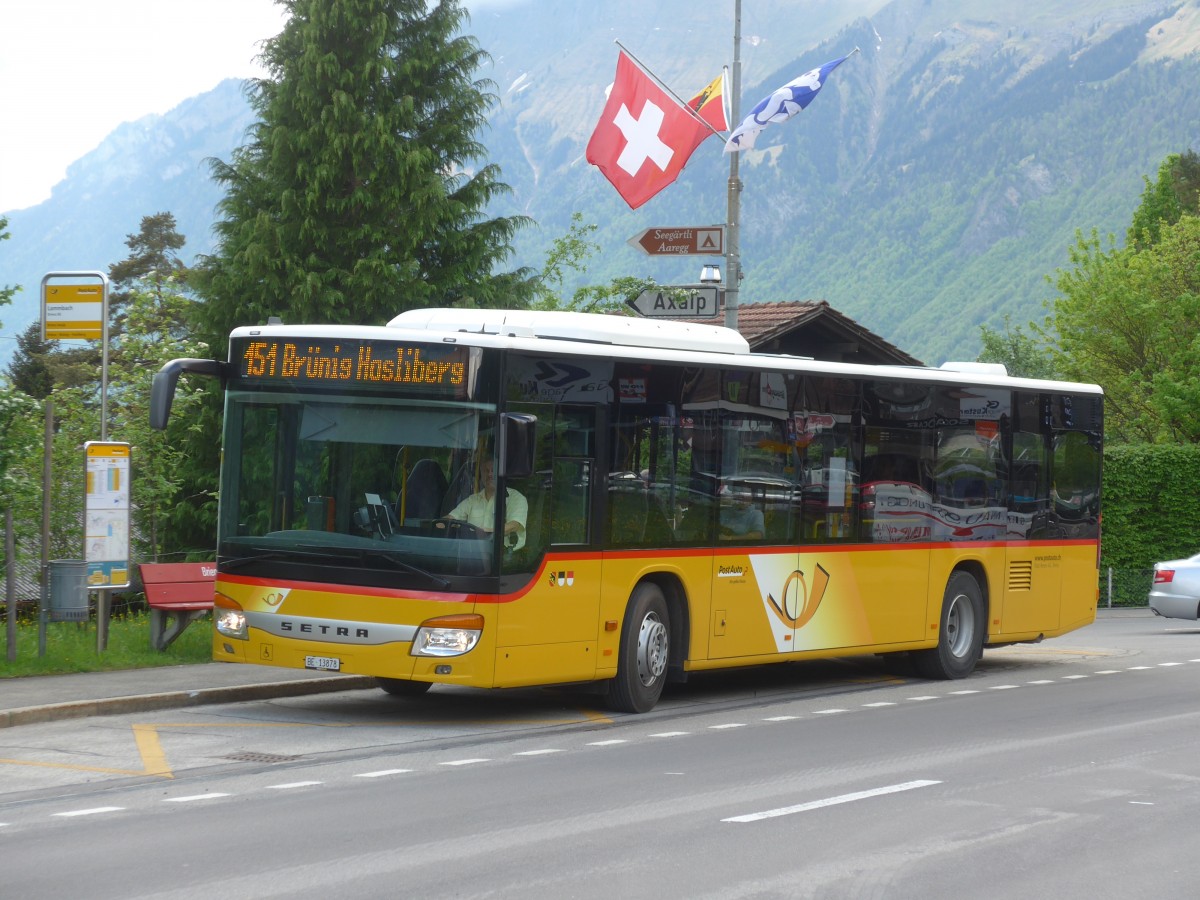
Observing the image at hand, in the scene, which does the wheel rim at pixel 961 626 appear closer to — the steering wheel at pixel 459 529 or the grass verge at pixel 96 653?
the steering wheel at pixel 459 529

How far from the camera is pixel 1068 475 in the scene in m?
18.8

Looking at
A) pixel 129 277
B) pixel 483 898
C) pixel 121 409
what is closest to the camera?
pixel 483 898

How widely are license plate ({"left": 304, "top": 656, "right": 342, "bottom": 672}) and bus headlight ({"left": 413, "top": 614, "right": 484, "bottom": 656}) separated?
61 centimetres

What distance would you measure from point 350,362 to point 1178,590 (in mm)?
18192

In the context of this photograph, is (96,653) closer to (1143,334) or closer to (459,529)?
(459,529)

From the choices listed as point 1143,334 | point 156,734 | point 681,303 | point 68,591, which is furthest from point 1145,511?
point 156,734

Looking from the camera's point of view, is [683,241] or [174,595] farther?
[683,241]

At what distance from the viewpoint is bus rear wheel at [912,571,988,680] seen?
56.7 feet


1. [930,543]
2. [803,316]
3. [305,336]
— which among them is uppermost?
[803,316]

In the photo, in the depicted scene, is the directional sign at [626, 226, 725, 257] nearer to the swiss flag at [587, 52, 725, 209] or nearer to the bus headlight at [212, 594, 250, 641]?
the swiss flag at [587, 52, 725, 209]

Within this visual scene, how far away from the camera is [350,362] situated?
12578mm

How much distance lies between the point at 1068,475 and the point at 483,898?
13.1m

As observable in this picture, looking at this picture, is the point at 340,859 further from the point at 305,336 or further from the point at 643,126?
the point at 643,126

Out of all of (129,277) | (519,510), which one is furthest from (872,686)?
(129,277)
